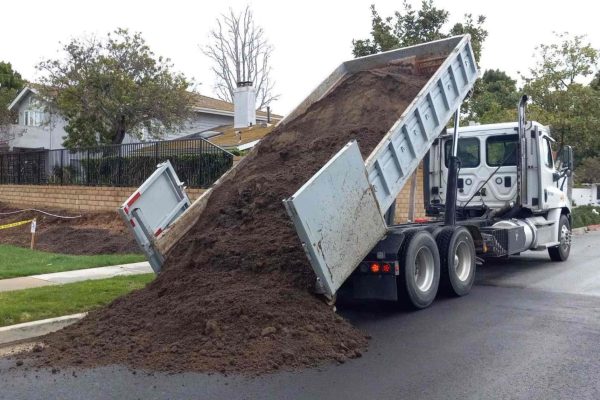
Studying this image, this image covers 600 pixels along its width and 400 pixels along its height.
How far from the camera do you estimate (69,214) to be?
67.2 ft

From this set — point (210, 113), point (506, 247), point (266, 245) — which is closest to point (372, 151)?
point (266, 245)

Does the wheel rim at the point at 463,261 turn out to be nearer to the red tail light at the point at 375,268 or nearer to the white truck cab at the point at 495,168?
the red tail light at the point at 375,268

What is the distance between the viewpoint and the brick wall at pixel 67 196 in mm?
19391

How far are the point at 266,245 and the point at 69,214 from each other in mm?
14655

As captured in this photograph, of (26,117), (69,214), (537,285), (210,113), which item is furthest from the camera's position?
(26,117)

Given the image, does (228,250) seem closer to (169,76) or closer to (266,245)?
(266,245)

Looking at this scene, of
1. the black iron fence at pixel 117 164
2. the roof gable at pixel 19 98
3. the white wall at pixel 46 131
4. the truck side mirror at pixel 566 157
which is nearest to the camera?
the truck side mirror at pixel 566 157

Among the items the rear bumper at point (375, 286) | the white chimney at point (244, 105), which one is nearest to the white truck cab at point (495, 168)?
the rear bumper at point (375, 286)

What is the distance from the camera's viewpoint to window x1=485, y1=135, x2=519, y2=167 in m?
12.0

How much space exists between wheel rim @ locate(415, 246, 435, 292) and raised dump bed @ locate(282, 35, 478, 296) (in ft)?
3.15

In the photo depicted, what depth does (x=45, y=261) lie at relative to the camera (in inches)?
520

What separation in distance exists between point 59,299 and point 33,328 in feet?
4.44

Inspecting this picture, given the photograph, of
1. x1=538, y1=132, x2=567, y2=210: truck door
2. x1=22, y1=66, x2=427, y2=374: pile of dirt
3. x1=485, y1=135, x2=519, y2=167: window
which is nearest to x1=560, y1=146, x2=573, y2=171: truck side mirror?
x1=538, y1=132, x2=567, y2=210: truck door

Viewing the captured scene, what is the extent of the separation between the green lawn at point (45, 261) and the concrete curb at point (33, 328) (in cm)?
375
